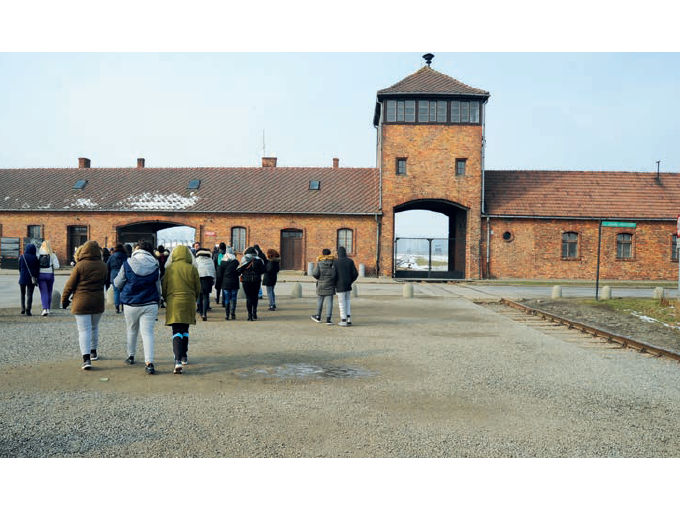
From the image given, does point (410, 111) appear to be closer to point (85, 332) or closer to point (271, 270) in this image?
point (271, 270)

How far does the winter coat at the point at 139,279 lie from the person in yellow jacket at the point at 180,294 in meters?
0.18

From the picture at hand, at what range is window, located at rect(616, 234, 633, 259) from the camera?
3148 cm

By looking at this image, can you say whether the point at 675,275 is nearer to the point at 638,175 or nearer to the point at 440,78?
the point at 638,175

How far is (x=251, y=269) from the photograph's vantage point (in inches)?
486

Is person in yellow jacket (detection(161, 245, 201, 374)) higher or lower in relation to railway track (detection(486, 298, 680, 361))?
higher

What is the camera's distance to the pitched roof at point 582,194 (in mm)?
31406

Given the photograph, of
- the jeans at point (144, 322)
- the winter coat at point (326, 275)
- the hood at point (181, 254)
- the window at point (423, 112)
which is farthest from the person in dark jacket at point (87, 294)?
the window at point (423, 112)

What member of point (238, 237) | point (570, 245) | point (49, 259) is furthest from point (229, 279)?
point (570, 245)

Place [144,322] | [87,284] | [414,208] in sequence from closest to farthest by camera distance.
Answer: [144,322] → [87,284] → [414,208]

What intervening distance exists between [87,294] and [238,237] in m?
25.4

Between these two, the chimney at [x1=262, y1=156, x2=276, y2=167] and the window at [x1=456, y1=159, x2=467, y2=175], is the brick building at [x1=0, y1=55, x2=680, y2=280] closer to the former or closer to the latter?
the window at [x1=456, y1=159, x2=467, y2=175]

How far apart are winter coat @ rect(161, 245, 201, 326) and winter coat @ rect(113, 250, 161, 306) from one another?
0.18 metres

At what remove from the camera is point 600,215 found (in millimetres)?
31250

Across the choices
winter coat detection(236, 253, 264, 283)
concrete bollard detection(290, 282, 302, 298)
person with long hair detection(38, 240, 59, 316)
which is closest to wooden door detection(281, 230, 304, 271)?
concrete bollard detection(290, 282, 302, 298)
